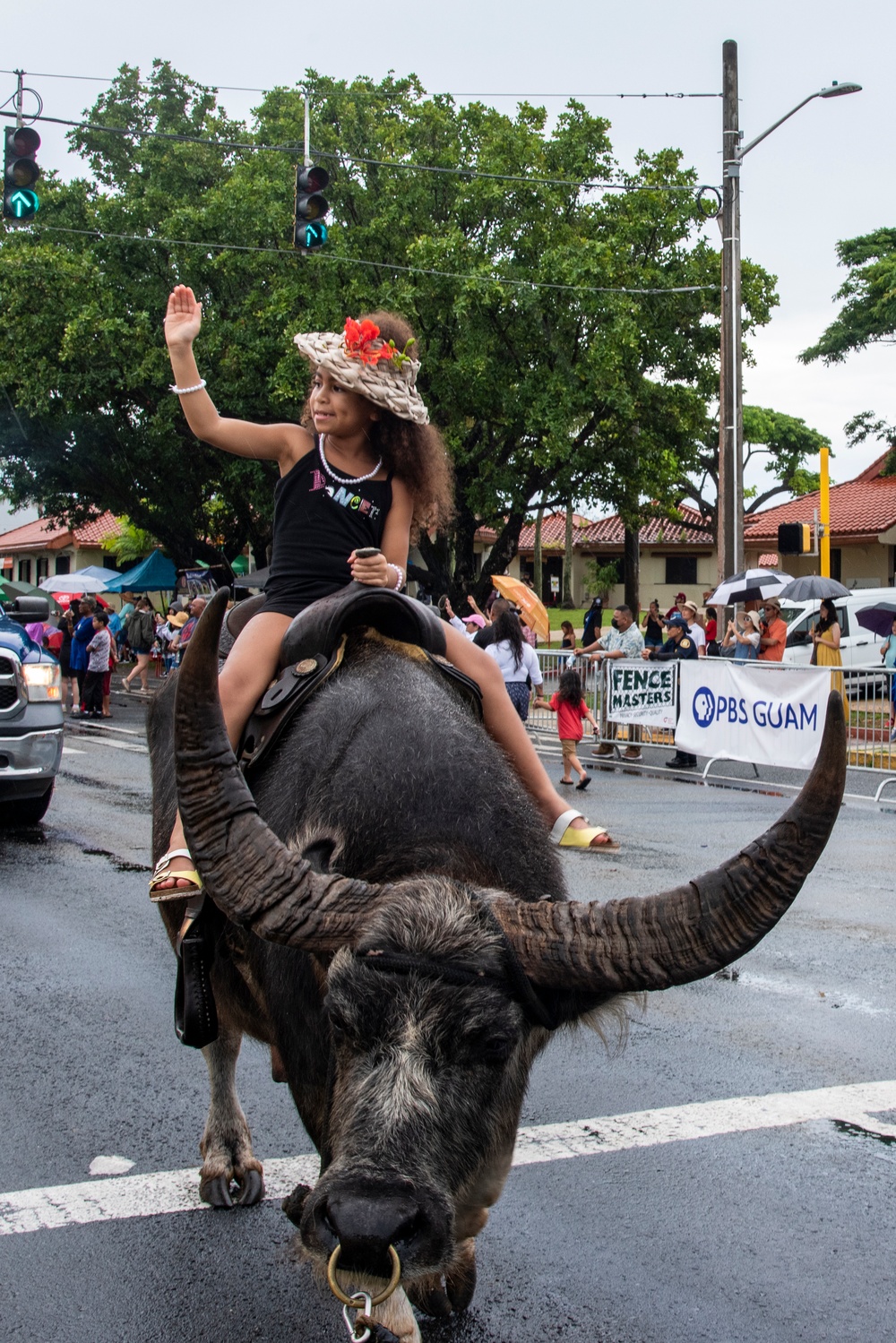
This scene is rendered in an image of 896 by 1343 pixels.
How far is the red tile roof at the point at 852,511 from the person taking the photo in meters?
40.3

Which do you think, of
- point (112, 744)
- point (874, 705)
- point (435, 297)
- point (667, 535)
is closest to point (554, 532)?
point (667, 535)

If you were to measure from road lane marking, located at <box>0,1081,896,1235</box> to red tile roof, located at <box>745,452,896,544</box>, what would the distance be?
35958 mm

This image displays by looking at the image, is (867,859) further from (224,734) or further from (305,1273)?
(224,734)

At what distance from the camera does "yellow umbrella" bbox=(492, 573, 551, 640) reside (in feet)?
66.0

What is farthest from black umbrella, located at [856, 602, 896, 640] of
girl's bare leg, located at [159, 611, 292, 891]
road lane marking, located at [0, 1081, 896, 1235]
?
girl's bare leg, located at [159, 611, 292, 891]

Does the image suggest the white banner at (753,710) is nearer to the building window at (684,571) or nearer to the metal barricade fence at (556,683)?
the metal barricade fence at (556,683)

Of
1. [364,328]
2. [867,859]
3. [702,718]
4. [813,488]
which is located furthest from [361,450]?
[813,488]

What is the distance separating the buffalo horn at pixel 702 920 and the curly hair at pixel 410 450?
211cm

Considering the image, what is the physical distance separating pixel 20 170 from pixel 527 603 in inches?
371

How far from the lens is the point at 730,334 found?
20.2m

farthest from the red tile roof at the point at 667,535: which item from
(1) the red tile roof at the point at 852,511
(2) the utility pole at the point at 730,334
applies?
Result: (2) the utility pole at the point at 730,334

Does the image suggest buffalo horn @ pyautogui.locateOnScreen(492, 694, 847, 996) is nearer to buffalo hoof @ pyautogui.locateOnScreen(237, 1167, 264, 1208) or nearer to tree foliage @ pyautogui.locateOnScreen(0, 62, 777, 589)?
buffalo hoof @ pyautogui.locateOnScreen(237, 1167, 264, 1208)

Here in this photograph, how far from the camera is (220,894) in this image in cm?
280

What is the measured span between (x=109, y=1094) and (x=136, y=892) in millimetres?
3752
